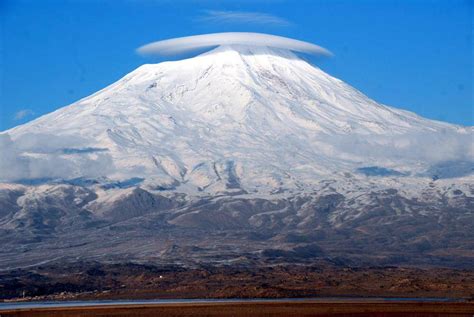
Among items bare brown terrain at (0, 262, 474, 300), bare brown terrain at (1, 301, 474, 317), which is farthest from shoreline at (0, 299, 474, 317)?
bare brown terrain at (0, 262, 474, 300)

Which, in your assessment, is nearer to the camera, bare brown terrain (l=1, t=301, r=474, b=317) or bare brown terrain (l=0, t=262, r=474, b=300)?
bare brown terrain (l=1, t=301, r=474, b=317)

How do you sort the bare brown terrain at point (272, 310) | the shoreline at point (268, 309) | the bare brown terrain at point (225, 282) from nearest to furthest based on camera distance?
the bare brown terrain at point (272, 310) → the shoreline at point (268, 309) → the bare brown terrain at point (225, 282)

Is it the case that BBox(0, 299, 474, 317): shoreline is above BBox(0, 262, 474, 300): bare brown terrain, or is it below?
below

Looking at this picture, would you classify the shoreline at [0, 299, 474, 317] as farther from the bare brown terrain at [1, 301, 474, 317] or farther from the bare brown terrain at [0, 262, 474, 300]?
the bare brown terrain at [0, 262, 474, 300]

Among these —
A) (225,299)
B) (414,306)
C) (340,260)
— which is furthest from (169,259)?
(414,306)

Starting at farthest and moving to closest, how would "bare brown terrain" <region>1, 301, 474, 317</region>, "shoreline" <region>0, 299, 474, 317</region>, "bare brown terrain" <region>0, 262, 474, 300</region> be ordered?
"bare brown terrain" <region>0, 262, 474, 300</region> → "shoreline" <region>0, 299, 474, 317</region> → "bare brown terrain" <region>1, 301, 474, 317</region>

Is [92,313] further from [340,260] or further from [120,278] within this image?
[340,260]

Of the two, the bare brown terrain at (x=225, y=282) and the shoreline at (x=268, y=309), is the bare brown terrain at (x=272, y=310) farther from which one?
the bare brown terrain at (x=225, y=282)

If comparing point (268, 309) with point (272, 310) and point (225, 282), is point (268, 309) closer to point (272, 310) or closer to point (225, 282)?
point (272, 310)

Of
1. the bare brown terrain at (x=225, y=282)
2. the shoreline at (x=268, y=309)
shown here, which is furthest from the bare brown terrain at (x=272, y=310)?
the bare brown terrain at (x=225, y=282)
